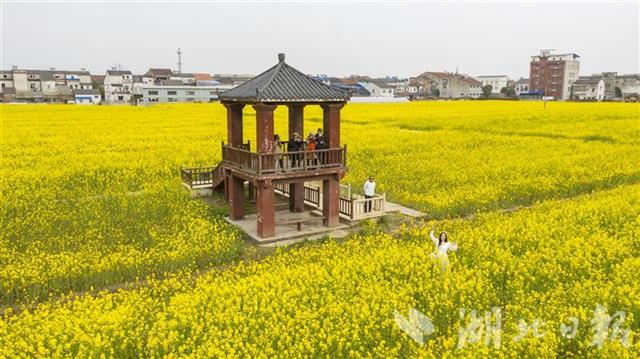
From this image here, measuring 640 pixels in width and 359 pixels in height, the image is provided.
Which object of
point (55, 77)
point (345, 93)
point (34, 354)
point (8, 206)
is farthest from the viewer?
point (55, 77)

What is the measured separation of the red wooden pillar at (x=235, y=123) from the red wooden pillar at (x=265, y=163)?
261 cm

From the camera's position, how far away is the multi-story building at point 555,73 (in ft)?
504

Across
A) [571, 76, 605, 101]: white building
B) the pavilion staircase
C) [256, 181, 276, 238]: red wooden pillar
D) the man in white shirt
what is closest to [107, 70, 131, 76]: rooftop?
[571, 76, 605, 101]: white building

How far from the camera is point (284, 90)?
1598 centimetres

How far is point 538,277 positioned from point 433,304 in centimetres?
311

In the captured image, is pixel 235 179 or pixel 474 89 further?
pixel 474 89

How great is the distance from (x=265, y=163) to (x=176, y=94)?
103m

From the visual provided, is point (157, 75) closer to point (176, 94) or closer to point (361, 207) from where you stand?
point (176, 94)

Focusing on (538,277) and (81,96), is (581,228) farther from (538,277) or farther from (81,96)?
(81,96)

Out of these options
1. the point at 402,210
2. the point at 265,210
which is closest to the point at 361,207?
the point at 402,210

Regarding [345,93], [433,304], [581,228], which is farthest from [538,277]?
[345,93]

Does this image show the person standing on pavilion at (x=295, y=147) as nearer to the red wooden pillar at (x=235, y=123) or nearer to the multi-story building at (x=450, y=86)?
the red wooden pillar at (x=235, y=123)

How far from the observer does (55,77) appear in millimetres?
138125

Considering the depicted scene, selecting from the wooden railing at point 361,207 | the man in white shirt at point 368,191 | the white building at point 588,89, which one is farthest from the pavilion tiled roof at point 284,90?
the white building at point 588,89
